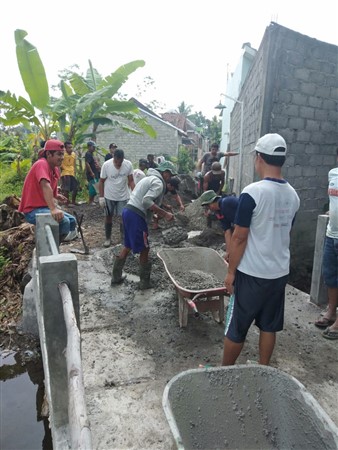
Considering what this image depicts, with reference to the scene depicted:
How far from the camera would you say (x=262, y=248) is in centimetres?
255

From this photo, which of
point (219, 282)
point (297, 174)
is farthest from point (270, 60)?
point (219, 282)

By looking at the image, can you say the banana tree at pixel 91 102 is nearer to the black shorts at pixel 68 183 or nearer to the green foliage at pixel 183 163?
the black shorts at pixel 68 183

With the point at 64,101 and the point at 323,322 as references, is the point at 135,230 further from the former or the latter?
the point at 64,101

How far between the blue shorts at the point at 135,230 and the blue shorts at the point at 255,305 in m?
2.06

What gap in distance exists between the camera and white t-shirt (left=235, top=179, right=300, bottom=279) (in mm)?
2465

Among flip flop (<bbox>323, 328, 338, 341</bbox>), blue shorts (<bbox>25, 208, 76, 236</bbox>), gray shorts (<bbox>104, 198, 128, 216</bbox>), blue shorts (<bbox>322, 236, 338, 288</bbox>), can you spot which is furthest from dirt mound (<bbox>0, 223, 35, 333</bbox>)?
blue shorts (<bbox>322, 236, 338, 288</bbox>)

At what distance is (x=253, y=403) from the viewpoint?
71.5 inches

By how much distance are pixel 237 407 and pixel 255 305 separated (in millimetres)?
931

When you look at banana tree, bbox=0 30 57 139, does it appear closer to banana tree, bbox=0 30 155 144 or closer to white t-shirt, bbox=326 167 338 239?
banana tree, bbox=0 30 155 144

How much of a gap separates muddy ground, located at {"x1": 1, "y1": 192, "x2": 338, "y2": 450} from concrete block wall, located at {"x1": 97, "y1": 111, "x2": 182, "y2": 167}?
20.8m

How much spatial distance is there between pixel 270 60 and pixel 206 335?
4096mm

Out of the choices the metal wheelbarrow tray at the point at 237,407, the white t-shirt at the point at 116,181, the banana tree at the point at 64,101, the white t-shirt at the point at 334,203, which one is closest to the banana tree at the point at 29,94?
the banana tree at the point at 64,101

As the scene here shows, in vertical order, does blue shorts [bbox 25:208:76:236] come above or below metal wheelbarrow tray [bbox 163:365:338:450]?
above

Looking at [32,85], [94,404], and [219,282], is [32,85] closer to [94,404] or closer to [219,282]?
[219,282]
